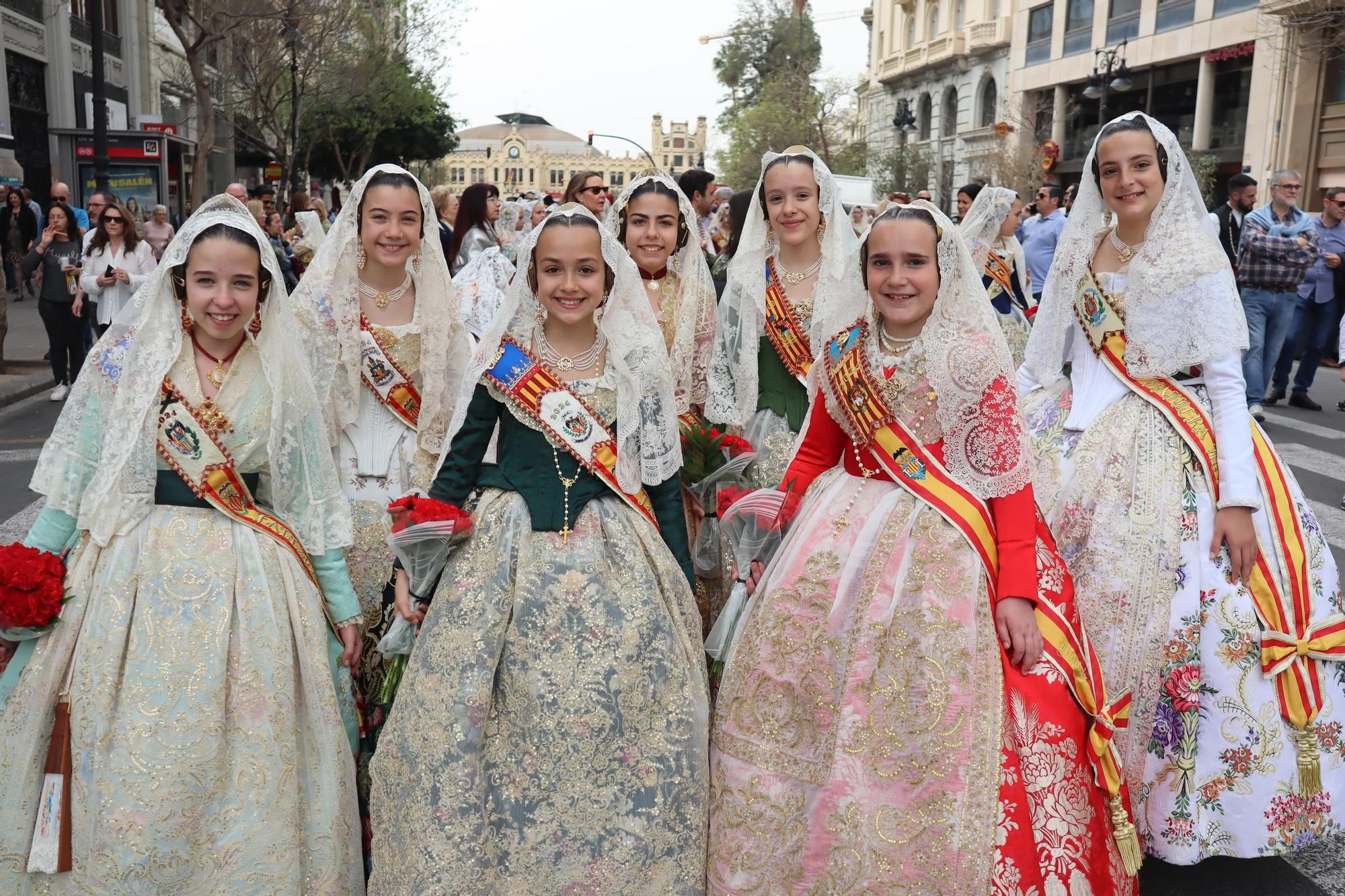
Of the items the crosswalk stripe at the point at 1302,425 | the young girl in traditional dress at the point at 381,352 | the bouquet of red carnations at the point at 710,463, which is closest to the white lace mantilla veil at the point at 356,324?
the young girl in traditional dress at the point at 381,352

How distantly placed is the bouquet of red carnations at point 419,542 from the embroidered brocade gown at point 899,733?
0.83 m

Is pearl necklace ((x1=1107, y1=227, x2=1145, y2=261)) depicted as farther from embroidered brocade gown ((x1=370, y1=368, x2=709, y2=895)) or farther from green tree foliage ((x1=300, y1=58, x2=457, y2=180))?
green tree foliage ((x1=300, y1=58, x2=457, y2=180))

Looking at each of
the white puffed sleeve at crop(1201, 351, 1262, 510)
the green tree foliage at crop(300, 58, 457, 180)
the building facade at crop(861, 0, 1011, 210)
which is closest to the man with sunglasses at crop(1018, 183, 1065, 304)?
the white puffed sleeve at crop(1201, 351, 1262, 510)

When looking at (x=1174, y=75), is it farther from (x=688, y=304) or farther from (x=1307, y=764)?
(x=1307, y=764)

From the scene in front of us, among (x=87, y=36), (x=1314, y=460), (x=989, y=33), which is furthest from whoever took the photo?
(x=989, y=33)

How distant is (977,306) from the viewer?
3.06 meters

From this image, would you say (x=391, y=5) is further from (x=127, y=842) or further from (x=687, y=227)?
(x=127, y=842)

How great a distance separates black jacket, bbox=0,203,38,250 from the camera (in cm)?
1702

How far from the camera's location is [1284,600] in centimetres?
321

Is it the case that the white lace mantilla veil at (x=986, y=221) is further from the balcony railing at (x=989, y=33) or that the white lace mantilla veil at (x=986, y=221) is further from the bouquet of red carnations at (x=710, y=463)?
the balcony railing at (x=989, y=33)

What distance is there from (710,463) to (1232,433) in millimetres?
1550

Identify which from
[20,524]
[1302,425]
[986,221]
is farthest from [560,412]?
[1302,425]

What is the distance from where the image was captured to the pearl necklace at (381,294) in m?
3.92

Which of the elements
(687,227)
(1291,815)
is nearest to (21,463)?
(687,227)
